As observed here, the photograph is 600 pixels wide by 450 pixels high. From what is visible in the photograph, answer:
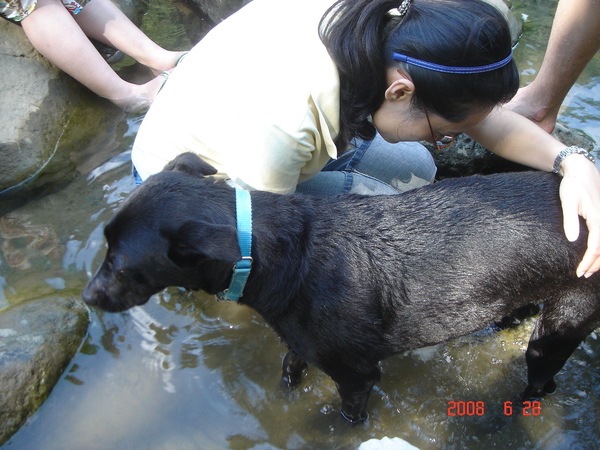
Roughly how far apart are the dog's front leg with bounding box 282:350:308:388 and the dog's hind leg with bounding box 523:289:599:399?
135 cm

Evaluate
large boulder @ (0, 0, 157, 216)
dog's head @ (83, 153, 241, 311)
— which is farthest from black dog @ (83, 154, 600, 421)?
large boulder @ (0, 0, 157, 216)

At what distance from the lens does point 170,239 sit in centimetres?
211

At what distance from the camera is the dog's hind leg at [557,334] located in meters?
2.53

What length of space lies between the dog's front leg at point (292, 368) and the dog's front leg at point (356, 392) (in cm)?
34

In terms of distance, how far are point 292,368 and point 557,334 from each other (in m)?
1.51

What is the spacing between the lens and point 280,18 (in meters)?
2.60

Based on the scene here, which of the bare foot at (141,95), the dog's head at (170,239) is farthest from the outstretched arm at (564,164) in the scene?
the bare foot at (141,95)

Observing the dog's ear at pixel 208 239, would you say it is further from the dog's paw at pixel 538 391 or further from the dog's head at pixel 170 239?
the dog's paw at pixel 538 391

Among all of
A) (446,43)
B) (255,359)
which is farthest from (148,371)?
(446,43)

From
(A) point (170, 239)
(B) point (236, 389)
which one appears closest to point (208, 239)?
(A) point (170, 239)

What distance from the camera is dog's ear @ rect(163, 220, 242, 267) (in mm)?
1969

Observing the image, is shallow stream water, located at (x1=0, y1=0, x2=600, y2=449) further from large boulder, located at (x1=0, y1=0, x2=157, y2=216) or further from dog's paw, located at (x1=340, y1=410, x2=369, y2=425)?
large boulder, located at (x1=0, y1=0, x2=157, y2=216)

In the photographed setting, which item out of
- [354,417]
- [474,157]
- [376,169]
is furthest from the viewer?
[474,157]
